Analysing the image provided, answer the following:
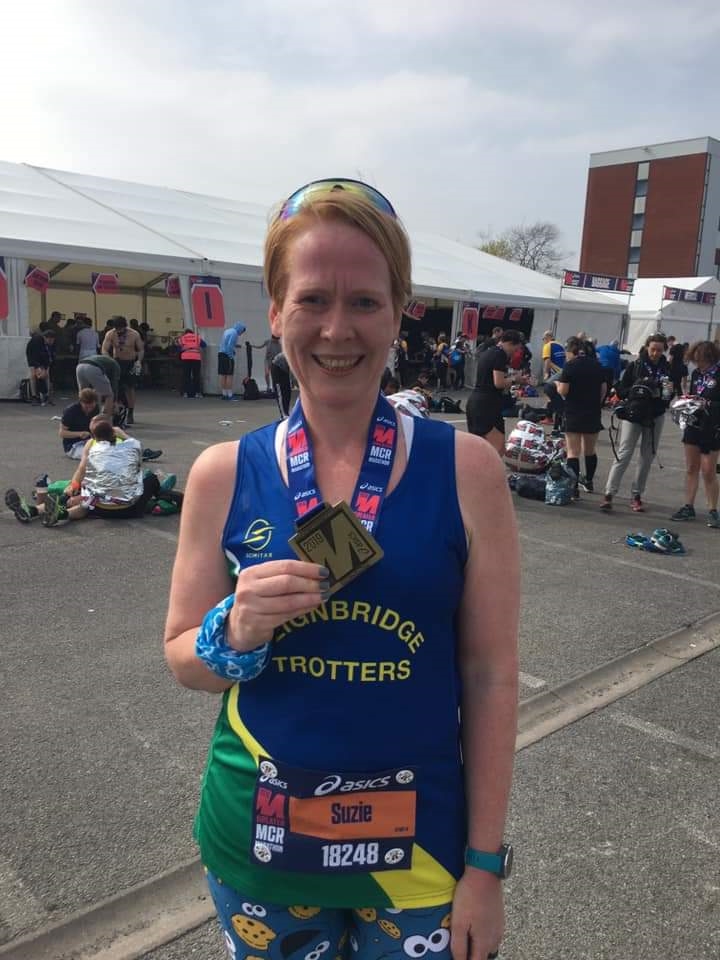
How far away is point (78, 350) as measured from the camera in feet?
59.5

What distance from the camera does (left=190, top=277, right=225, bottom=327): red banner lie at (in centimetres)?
1686

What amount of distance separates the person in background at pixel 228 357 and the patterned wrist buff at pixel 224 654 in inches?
634

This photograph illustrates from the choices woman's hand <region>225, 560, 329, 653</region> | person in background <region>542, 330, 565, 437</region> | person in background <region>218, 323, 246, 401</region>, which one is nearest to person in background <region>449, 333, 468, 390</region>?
person in background <region>542, 330, 565, 437</region>

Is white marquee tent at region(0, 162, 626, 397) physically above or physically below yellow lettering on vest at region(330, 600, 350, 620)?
above

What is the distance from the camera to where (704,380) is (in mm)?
7457

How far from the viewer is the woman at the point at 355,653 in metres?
1.19

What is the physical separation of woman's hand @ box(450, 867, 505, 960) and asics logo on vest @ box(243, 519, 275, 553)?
0.65 meters

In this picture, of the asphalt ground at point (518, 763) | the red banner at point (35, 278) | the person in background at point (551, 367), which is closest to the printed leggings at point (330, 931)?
the asphalt ground at point (518, 763)

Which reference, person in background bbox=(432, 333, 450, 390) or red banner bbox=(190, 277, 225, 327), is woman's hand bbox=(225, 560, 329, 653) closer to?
red banner bbox=(190, 277, 225, 327)

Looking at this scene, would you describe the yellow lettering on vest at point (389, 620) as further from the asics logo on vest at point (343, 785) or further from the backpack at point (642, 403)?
the backpack at point (642, 403)

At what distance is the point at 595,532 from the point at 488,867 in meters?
6.45

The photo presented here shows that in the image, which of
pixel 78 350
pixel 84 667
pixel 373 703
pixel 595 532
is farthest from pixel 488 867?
pixel 78 350

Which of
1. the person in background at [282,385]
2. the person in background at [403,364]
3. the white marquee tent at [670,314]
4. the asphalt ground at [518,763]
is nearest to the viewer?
the asphalt ground at [518,763]

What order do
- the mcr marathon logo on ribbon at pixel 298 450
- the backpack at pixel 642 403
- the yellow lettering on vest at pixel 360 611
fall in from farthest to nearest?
the backpack at pixel 642 403 → the mcr marathon logo on ribbon at pixel 298 450 → the yellow lettering on vest at pixel 360 611
